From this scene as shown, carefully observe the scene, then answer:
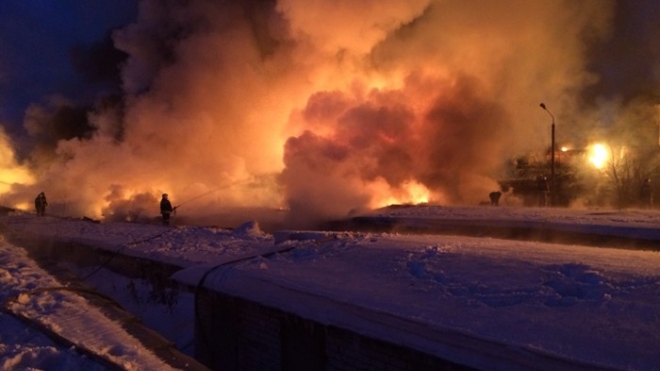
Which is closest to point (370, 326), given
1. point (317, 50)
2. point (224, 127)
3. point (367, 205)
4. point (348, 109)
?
point (367, 205)

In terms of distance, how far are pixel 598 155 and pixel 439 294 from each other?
3097 cm

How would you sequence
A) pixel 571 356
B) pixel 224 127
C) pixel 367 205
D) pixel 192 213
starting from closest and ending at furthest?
1. pixel 571 356
2. pixel 367 205
3. pixel 192 213
4. pixel 224 127

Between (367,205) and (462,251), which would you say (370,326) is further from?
(367,205)

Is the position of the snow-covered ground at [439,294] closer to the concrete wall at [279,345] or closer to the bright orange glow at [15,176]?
the concrete wall at [279,345]

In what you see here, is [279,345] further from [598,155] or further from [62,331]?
[598,155]

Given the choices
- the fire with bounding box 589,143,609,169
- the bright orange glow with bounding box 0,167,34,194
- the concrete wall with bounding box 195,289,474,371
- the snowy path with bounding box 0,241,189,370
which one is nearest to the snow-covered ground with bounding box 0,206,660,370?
the snowy path with bounding box 0,241,189,370

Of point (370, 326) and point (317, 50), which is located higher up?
point (317, 50)

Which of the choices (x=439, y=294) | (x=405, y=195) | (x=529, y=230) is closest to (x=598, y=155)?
(x=405, y=195)

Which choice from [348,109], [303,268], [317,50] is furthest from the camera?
[317,50]

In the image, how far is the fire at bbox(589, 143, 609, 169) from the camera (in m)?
32.0

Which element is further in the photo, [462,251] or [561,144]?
[561,144]

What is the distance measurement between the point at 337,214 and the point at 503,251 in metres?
13.3

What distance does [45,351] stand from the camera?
16.0 feet

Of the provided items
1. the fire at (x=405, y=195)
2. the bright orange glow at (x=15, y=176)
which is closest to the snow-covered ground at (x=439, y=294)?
the fire at (x=405, y=195)
